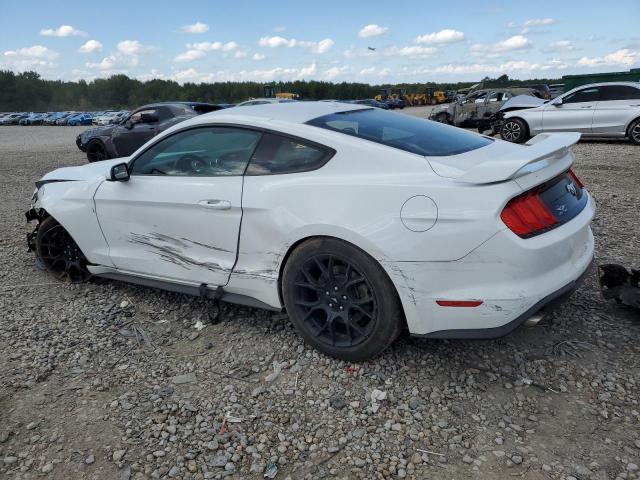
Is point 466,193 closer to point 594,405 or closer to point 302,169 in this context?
point 302,169

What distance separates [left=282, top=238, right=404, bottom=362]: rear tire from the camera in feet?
A: 8.64

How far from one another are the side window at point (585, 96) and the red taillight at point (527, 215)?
11.5m

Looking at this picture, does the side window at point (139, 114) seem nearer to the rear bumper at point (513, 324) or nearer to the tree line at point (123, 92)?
the rear bumper at point (513, 324)

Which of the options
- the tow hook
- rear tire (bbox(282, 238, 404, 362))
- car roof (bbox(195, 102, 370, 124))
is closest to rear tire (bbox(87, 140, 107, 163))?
car roof (bbox(195, 102, 370, 124))

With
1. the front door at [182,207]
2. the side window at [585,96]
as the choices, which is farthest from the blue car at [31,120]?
the front door at [182,207]

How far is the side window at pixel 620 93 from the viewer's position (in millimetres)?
11727

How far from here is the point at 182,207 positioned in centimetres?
328

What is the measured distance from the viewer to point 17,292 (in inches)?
164

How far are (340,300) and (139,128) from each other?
10.2m

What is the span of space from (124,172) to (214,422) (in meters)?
2.01

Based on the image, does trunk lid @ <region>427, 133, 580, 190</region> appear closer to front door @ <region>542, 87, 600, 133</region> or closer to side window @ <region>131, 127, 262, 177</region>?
side window @ <region>131, 127, 262, 177</region>

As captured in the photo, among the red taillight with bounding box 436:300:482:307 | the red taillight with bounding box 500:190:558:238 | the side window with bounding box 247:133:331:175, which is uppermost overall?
the side window with bounding box 247:133:331:175

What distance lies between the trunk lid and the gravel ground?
1085mm

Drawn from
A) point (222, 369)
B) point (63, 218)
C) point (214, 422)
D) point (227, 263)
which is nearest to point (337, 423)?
point (214, 422)
